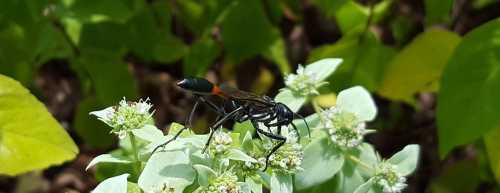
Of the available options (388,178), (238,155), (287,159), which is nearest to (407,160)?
(388,178)

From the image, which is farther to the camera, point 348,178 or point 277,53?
point 277,53

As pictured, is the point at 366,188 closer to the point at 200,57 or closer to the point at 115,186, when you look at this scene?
the point at 115,186

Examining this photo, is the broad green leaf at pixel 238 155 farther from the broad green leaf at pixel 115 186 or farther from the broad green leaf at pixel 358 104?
the broad green leaf at pixel 358 104

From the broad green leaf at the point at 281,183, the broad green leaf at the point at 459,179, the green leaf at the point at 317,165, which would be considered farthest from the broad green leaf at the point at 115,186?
the broad green leaf at the point at 459,179

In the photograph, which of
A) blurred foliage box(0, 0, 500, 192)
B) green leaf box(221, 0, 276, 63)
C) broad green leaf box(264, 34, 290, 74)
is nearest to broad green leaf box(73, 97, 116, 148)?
blurred foliage box(0, 0, 500, 192)

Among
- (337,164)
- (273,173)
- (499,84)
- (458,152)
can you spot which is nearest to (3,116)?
(273,173)

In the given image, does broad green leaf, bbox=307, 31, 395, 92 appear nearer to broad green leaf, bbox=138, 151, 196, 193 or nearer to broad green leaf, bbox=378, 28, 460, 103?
broad green leaf, bbox=378, 28, 460, 103

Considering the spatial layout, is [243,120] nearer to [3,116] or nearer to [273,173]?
[273,173]
